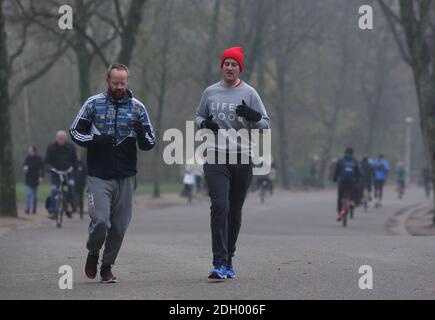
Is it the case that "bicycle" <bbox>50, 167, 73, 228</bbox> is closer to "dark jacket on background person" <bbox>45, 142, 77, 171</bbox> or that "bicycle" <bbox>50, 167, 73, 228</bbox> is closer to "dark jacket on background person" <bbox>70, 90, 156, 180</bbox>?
"dark jacket on background person" <bbox>45, 142, 77, 171</bbox>

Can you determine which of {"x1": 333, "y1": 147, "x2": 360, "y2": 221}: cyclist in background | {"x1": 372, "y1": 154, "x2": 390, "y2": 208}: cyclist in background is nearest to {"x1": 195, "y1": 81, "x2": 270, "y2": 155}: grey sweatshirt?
{"x1": 333, "y1": 147, "x2": 360, "y2": 221}: cyclist in background

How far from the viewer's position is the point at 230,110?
9.84m

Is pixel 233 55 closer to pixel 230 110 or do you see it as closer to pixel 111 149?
pixel 230 110

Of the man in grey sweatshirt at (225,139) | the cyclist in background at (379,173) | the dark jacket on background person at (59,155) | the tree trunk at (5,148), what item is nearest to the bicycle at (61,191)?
the dark jacket on background person at (59,155)

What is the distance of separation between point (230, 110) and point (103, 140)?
3.89ft

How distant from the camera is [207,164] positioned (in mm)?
9906

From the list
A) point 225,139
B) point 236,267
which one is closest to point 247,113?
point 225,139

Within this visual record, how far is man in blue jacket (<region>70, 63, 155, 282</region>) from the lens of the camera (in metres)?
9.56

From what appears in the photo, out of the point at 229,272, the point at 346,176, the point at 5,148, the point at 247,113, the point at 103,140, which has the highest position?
the point at 247,113

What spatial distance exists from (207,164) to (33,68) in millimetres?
53817

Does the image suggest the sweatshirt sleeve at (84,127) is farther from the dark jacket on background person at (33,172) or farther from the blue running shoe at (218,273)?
the dark jacket on background person at (33,172)

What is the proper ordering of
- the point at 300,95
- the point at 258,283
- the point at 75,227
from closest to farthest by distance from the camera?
the point at 258,283
the point at 75,227
the point at 300,95

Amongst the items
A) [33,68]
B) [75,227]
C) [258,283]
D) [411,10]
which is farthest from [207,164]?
[33,68]

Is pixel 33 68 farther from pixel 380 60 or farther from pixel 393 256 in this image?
pixel 393 256
